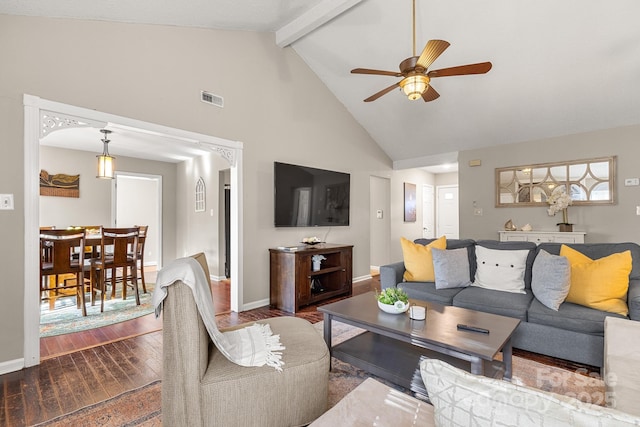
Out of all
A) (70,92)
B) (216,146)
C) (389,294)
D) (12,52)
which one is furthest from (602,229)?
(12,52)

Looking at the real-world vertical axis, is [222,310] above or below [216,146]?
below

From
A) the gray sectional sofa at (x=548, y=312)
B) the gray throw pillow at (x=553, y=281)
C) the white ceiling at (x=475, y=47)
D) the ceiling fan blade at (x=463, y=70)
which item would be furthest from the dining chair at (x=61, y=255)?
the gray throw pillow at (x=553, y=281)

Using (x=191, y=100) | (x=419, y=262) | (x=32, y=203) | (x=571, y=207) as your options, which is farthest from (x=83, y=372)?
(x=571, y=207)

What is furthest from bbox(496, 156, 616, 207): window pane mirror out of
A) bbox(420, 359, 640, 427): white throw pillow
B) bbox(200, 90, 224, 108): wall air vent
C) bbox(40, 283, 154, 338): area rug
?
bbox(40, 283, 154, 338): area rug

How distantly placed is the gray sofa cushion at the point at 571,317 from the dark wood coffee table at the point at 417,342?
0.54 meters

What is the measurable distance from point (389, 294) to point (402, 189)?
16.8 feet

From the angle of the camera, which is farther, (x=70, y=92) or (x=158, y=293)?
(x=70, y=92)

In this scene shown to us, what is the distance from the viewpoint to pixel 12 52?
236 centimetres

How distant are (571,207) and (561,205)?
26 cm

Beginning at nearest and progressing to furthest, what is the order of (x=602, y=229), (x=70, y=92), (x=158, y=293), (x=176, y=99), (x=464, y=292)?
(x=158, y=293)
(x=70, y=92)
(x=464, y=292)
(x=176, y=99)
(x=602, y=229)

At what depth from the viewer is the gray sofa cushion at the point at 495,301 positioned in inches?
99.7

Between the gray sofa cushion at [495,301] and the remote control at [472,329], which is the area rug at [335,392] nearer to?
the gray sofa cushion at [495,301]

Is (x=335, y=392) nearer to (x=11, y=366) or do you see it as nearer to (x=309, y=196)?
(x=11, y=366)

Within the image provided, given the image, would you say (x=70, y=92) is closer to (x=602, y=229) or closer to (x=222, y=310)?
(x=222, y=310)
